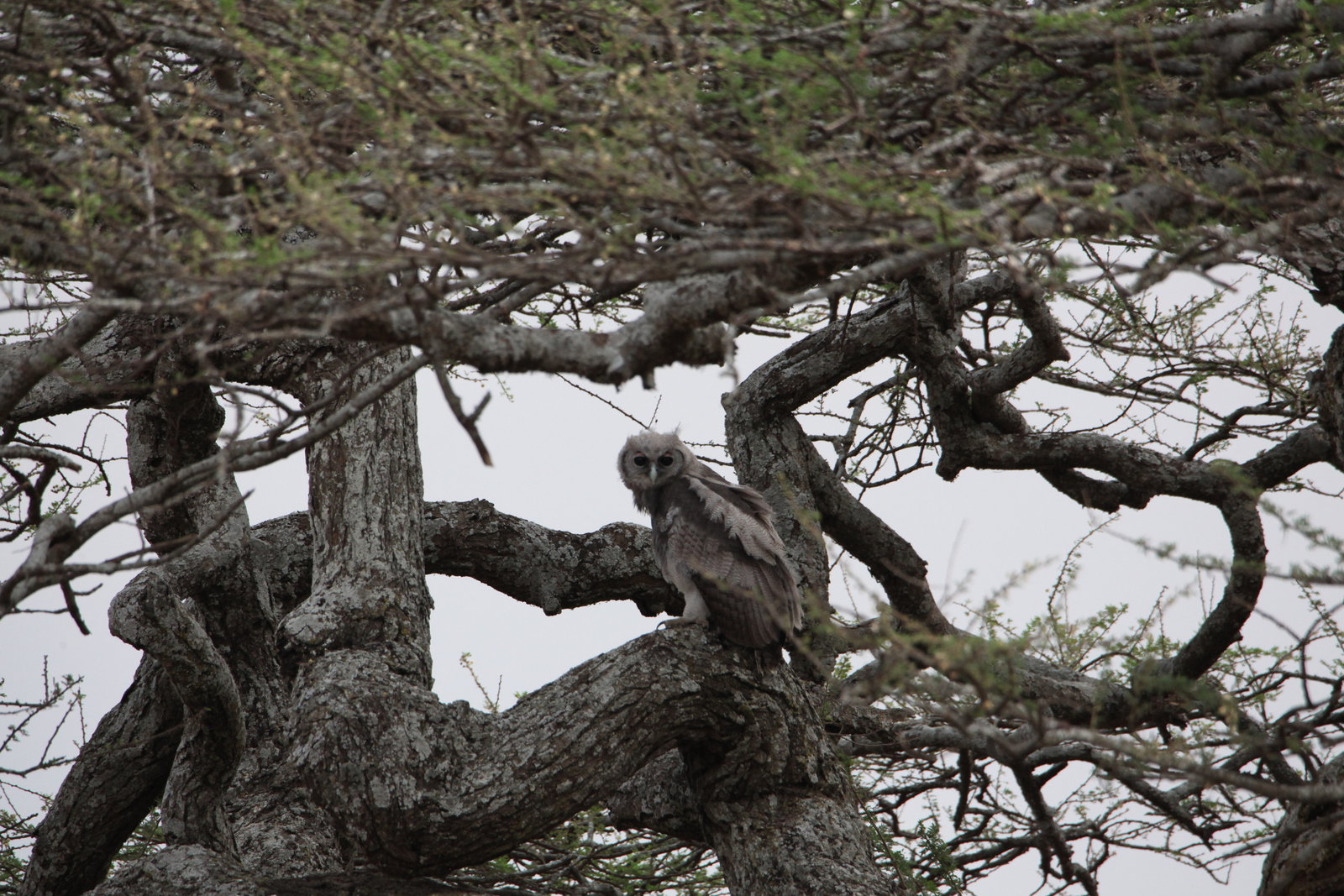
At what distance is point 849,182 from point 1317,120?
1.69 meters

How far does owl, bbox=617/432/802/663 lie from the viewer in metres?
4.17

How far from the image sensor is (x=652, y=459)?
18.5 ft

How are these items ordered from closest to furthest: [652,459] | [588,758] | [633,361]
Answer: [633,361]
[588,758]
[652,459]

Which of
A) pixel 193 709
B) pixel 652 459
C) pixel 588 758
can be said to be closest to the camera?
pixel 588 758

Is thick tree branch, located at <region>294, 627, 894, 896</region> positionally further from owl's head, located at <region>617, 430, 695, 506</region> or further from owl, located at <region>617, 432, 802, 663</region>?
owl's head, located at <region>617, 430, 695, 506</region>

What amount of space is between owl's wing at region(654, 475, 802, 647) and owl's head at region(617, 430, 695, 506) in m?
0.55

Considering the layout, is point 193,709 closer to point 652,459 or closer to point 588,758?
point 588,758

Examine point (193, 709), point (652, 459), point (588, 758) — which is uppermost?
point (652, 459)

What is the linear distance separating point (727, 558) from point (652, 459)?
120 cm

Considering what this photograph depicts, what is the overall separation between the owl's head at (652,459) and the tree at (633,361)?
381mm

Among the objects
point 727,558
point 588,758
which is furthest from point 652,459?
point 588,758

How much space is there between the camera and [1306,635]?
8.64 feet

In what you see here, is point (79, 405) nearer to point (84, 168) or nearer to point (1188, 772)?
point (84, 168)

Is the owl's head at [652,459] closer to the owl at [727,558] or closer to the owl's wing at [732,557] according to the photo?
the owl at [727,558]
